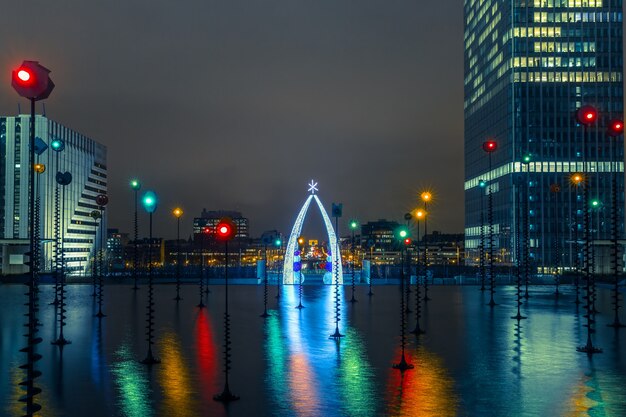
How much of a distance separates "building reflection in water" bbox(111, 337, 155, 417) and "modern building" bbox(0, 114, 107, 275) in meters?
127

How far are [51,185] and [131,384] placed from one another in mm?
153197

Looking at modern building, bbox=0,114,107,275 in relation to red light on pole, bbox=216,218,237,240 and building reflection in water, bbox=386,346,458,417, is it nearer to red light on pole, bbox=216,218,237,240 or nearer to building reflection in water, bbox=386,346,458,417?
building reflection in water, bbox=386,346,458,417

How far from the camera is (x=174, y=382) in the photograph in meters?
19.8

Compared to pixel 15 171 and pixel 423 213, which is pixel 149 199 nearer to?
pixel 423 213

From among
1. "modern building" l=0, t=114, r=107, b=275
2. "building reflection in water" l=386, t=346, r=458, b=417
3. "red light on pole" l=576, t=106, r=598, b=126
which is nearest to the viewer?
"building reflection in water" l=386, t=346, r=458, b=417

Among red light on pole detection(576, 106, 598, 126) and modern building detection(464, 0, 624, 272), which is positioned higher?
modern building detection(464, 0, 624, 272)

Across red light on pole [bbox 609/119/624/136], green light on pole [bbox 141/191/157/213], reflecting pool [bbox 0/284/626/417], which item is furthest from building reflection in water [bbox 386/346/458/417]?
red light on pole [bbox 609/119/624/136]

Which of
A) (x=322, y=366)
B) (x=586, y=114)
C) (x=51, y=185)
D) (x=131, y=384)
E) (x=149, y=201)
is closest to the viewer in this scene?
(x=131, y=384)

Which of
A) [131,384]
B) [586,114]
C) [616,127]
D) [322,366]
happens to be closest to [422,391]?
[322,366]

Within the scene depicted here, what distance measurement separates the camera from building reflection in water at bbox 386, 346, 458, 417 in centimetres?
1656

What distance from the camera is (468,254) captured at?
162250 millimetres

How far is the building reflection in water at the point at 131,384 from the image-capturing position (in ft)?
54.4

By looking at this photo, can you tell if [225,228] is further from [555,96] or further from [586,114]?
[555,96]

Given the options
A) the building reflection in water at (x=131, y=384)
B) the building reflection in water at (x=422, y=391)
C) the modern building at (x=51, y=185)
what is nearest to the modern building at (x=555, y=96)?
the modern building at (x=51, y=185)
